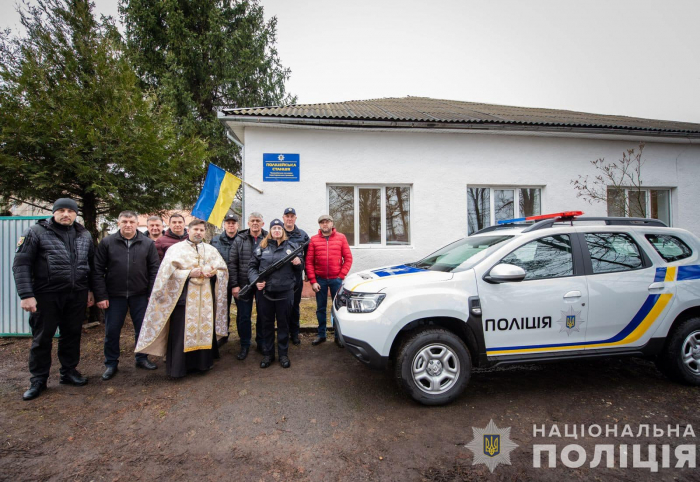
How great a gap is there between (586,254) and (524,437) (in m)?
1.93

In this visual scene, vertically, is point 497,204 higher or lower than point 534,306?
higher

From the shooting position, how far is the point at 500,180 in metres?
7.82

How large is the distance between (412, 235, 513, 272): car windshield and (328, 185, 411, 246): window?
351cm

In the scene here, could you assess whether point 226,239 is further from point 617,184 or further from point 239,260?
point 617,184

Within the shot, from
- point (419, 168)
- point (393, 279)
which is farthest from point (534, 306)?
point (419, 168)

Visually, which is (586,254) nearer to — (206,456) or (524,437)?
(524,437)

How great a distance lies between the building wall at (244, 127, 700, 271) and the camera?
716cm

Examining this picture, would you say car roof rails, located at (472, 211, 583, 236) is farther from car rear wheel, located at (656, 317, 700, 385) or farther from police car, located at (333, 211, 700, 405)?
car rear wheel, located at (656, 317, 700, 385)

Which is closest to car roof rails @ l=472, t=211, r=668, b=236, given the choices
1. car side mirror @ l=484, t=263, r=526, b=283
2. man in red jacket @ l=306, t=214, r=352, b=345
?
car side mirror @ l=484, t=263, r=526, b=283

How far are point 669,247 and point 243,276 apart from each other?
5228 mm

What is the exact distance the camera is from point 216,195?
6.05 metres

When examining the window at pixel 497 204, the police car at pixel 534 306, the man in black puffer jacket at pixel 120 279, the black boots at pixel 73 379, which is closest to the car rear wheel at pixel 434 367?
the police car at pixel 534 306

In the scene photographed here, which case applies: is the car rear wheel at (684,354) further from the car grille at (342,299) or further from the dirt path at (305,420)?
the car grille at (342,299)

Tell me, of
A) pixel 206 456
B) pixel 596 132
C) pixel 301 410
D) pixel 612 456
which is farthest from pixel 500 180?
pixel 206 456
